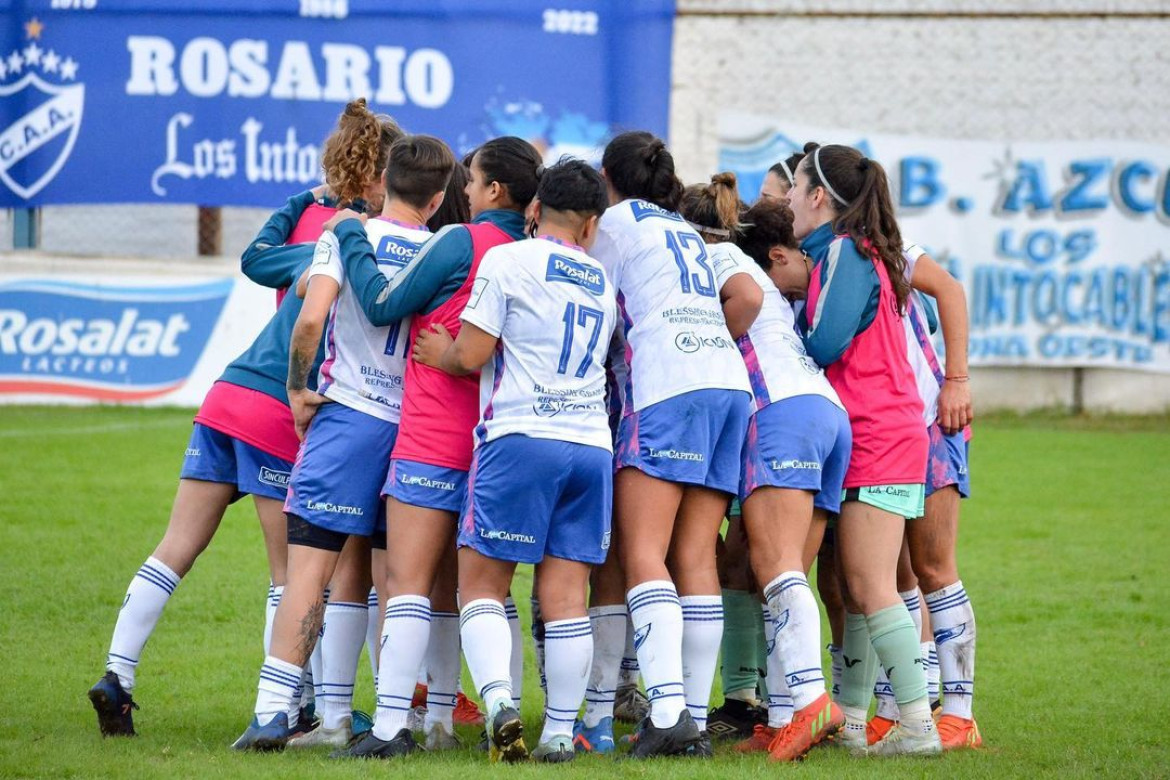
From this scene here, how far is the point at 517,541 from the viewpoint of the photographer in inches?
184

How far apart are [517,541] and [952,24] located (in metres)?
13.2

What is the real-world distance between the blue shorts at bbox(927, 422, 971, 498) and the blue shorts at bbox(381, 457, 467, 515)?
167 centimetres

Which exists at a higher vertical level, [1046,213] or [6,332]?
[1046,213]

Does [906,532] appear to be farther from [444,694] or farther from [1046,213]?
[1046,213]

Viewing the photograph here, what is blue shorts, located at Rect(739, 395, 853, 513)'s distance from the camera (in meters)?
4.95

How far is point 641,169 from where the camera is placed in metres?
5.17

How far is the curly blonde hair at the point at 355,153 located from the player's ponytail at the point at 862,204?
146cm

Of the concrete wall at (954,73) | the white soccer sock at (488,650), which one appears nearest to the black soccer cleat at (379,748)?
the white soccer sock at (488,650)

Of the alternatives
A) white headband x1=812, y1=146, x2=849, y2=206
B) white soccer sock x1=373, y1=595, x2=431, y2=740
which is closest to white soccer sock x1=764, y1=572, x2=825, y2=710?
white soccer sock x1=373, y1=595, x2=431, y2=740

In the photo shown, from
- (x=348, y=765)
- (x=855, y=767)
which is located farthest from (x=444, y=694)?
(x=855, y=767)

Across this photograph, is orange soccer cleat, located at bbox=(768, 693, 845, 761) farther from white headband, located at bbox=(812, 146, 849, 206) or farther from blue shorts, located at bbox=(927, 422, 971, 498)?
white headband, located at bbox=(812, 146, 849, 206)

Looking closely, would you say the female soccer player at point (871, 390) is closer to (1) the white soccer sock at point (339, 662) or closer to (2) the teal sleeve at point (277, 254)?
(1) the white soccer sock at point (339, 662)

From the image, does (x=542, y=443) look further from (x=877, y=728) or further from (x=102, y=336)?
(x=102, y=336)

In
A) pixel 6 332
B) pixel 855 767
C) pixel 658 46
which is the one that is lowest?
pixel 855 767
